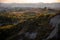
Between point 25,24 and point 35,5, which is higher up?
point 35,5

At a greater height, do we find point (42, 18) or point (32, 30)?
point (42, 18)

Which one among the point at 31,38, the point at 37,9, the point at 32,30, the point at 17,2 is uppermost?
the point at 17,2

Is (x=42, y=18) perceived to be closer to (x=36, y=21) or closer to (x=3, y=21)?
(x=36, y=21)

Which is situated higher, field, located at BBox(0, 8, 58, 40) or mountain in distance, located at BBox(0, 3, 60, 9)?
mountain in distance, located at BBox(0, 3, 60, 9)

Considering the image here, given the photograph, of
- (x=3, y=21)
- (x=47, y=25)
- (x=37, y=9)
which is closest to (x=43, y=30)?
(x=47, y=25)

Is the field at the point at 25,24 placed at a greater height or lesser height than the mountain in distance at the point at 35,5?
lesser

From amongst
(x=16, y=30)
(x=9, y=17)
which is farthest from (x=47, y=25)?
(x=9, y=17)

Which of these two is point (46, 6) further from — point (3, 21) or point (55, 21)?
point (3, 21)
